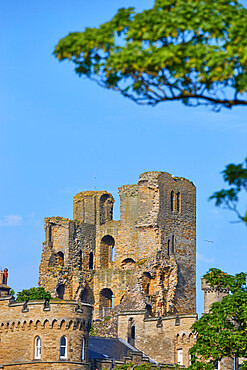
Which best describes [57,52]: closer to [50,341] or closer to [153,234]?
[50,341]

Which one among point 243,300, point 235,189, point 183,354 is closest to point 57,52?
point 235,189

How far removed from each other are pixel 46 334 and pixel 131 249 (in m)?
43.8

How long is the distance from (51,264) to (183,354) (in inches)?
1467

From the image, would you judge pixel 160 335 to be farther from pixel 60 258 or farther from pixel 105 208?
pixel 105 208

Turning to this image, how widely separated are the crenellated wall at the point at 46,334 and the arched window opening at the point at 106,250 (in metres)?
45.3

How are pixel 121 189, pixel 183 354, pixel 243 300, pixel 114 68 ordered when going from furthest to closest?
pixel 121 189
pixel 183 354
pixel 243 300
pixel 114 68

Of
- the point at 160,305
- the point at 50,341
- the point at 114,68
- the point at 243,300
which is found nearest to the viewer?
the point at 114,68

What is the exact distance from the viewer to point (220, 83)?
2994cm

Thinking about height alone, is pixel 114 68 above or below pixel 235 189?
above

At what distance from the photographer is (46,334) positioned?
66.2m

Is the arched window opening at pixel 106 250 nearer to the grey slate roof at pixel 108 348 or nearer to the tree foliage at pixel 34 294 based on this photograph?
the tree foliage at pixel 34 294

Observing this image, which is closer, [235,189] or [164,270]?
[235,189]

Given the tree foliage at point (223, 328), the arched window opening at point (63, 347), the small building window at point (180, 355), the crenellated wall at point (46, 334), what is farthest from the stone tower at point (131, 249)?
the tree foliage at point (223, 328)

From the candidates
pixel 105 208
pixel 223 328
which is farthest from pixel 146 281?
pixel 223 328
